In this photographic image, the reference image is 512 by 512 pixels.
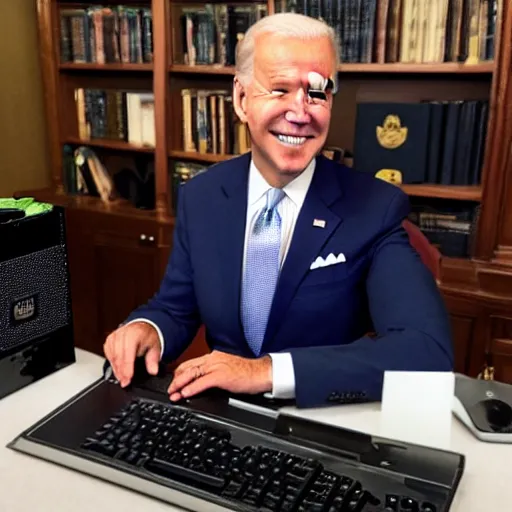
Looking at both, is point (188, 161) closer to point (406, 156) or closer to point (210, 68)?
point (210, 68)

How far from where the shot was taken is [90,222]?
9.70ft

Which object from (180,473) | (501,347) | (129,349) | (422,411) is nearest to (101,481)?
(180,473)

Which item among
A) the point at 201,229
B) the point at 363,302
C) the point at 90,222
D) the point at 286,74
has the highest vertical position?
the point at 286,74

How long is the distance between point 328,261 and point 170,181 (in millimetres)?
1588

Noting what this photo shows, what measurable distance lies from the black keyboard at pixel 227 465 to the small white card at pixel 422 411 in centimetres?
15

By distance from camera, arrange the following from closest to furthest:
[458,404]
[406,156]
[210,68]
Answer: [458,404], [406,156], [210,68]

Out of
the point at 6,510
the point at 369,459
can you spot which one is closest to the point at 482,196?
the point at 369,459

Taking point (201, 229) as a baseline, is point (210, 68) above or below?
above

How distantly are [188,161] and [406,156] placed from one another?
38.3 inches

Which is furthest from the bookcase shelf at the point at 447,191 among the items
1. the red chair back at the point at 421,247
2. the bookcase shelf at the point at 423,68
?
the red chair back at the point at 421,247

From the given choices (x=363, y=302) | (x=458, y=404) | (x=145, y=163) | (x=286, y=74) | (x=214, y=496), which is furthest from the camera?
(x=145, y=163)

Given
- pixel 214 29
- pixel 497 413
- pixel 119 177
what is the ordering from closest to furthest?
pixel 497 413 < pixel 214 29 < pixel 119 177

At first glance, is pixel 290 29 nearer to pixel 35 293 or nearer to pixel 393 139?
pixel 35 293

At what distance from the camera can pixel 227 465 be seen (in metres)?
0.87
